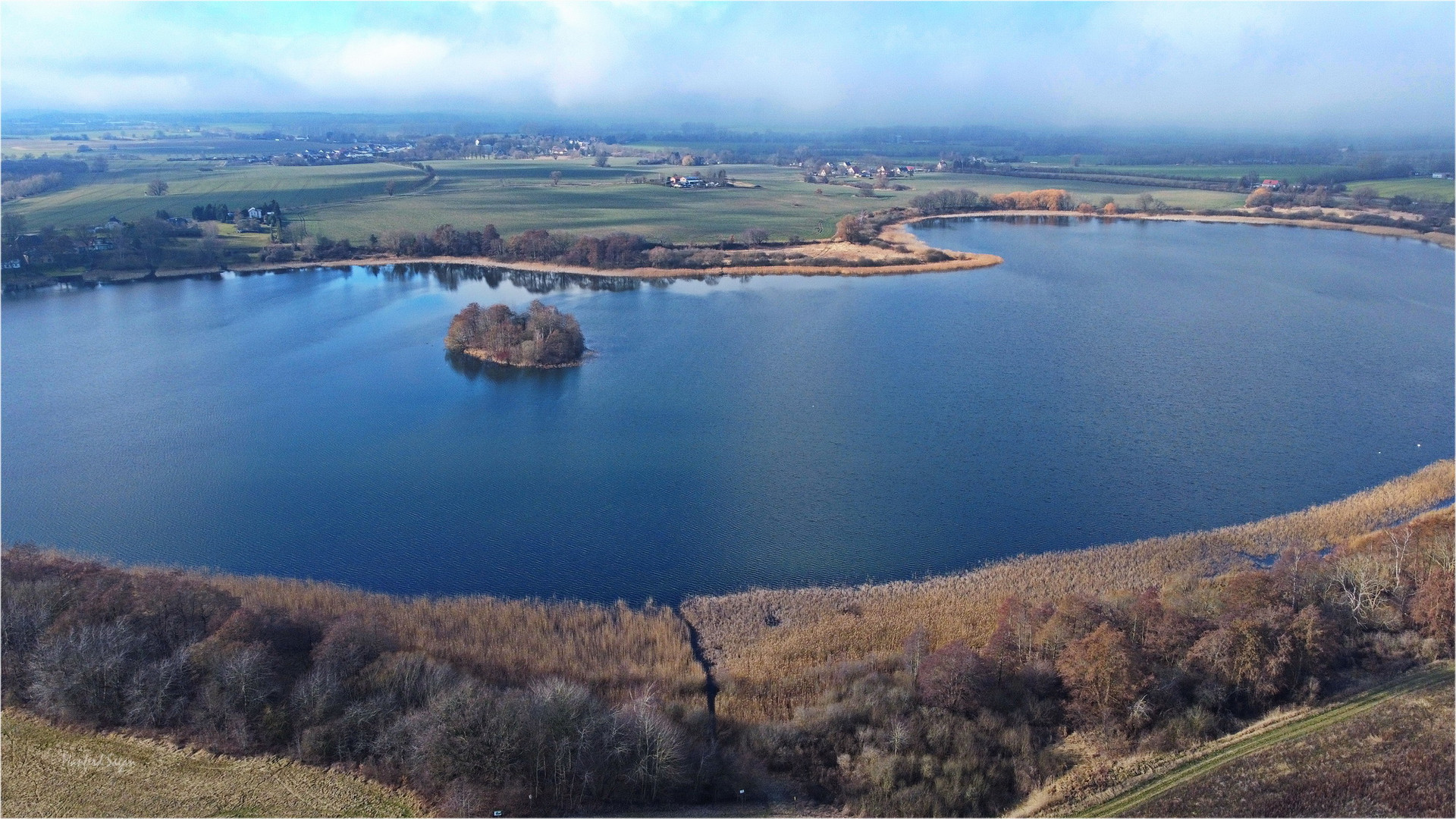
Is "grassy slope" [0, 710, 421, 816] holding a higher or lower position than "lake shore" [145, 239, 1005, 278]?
lower

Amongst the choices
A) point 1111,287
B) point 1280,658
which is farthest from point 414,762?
point 1111,287

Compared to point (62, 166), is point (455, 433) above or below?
below

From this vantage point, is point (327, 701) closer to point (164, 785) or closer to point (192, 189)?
point (164, 785)

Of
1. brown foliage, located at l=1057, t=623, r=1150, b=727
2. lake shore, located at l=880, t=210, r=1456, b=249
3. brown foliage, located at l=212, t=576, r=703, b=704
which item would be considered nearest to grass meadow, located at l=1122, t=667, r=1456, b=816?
brown foliage, located at l=1057, t=623, r=1150, b=727

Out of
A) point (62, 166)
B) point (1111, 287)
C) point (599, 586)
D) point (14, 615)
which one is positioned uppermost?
point (62, 166)

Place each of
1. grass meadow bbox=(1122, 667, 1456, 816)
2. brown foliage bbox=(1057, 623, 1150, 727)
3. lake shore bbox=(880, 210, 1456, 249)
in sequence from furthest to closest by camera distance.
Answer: lake shore bbox=(880, 210, 1456, 249), brown foliage bbox=(1057, 623, 1150, 727), grass meadow bbox=(1122, 667, 1456, 816)

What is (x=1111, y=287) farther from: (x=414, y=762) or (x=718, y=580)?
(x=414, y=762)

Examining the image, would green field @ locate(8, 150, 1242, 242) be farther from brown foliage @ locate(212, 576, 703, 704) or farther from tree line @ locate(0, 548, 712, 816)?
tree line @ locate(0, 548, 712, 816)
